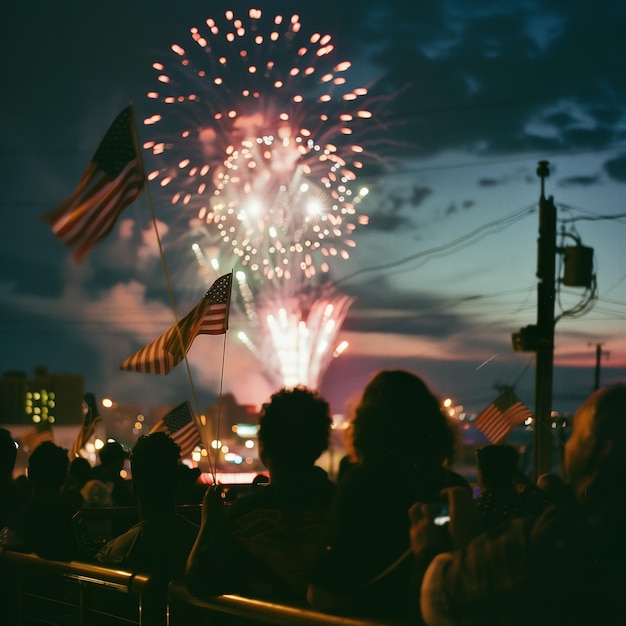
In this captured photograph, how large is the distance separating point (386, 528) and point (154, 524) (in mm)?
1754

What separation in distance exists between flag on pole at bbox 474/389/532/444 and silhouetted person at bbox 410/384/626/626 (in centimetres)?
1480

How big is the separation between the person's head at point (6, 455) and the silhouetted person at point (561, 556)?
4728 mm

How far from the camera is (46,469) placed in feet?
19.8

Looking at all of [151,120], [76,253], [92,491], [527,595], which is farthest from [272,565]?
[151,120]

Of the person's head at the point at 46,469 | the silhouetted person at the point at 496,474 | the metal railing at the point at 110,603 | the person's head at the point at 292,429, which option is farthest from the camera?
the person's head at the point at 46,469

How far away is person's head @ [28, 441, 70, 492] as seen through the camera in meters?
5.93

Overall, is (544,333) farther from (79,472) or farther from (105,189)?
(105,189)

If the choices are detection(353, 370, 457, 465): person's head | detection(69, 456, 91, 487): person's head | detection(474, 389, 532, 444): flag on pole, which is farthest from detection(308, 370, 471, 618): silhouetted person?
detection(474, 389, 532, 444): flag on pole

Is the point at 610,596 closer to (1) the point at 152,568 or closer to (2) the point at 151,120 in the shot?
(1) the point at 152,568

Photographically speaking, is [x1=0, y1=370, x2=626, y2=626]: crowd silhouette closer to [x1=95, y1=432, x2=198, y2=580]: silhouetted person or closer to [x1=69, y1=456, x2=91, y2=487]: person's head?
[x1=95, y1=432, x2=198, y2=580]: silhouetted person

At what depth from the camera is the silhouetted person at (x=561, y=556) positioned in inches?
96.6

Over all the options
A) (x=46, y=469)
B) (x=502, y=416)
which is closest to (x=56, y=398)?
(x=502, y=416)

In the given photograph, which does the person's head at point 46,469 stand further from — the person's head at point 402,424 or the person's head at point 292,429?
the person's head at point 402,424

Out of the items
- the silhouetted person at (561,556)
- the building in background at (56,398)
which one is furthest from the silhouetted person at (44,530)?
the building in background at (56,398)
